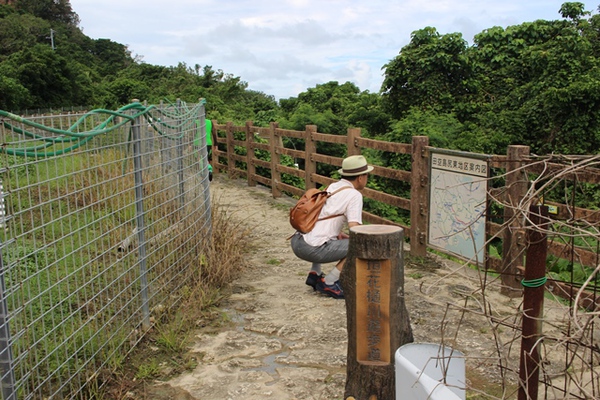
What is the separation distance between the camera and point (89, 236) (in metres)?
3.95

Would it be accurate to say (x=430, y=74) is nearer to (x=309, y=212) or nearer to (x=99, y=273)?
(x=309, y=212)

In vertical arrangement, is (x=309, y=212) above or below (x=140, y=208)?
below

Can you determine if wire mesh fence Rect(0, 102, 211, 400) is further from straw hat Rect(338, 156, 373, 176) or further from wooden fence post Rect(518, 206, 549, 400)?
wooden fence post Rect(518, 206, 549, 400)

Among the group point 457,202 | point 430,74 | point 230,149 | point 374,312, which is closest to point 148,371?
point 374,312

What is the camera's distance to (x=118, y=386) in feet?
12.3

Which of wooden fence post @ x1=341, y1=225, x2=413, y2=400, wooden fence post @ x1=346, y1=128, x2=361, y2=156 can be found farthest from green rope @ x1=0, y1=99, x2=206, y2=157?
wooden fence post @ x1=346, y1=128, x2=361, y2=156

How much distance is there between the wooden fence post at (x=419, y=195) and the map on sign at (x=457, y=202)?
126 mm

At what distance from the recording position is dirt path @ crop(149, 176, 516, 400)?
384 cm

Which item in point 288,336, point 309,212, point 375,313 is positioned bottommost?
point 288,336

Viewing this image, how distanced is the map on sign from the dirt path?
1.16 feet

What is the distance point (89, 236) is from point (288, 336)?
5.57 ft

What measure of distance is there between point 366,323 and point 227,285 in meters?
2.77

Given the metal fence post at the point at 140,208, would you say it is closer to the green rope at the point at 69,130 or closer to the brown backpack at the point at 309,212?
the green rope at the point at 69,130

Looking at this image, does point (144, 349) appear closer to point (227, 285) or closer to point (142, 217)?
point (142, 217)
